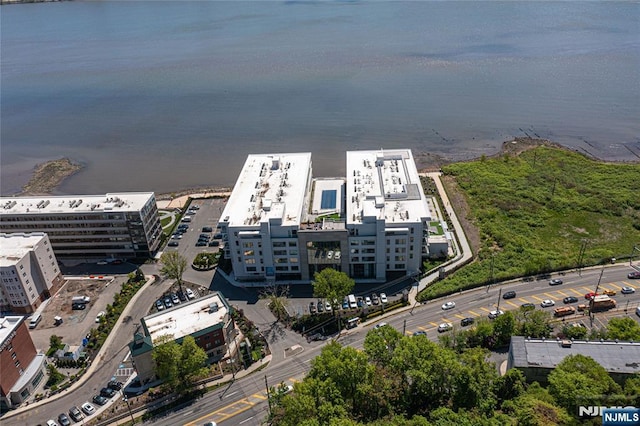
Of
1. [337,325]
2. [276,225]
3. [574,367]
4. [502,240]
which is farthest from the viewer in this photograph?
[502,240]

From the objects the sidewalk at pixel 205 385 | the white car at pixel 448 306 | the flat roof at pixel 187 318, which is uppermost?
the flat roof at pixel 187 318

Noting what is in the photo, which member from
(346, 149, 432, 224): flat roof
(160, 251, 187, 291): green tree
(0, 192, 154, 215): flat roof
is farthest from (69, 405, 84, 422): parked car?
(346, 149, 432, 224): flat roof

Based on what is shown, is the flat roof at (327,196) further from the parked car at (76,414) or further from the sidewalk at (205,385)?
the parked car at (76,414)

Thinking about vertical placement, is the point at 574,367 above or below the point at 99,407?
above

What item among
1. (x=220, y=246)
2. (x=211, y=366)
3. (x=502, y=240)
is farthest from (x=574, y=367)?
(x=220, y=246)

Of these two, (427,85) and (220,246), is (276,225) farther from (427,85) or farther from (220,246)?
(427,85)

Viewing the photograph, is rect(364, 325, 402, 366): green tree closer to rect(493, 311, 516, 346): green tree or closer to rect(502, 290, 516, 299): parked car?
rect(493, 311, 516, 346): green tree

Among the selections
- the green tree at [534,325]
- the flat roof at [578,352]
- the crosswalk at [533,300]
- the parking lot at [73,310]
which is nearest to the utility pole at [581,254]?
the crosswalk at [533,300]
